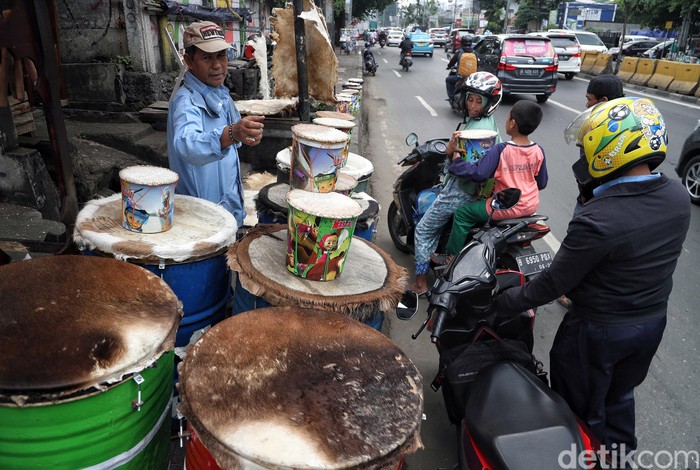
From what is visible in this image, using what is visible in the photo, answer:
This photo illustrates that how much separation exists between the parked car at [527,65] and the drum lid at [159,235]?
12.3 metres

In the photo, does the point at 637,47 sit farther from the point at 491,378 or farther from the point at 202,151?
the point at 202,151

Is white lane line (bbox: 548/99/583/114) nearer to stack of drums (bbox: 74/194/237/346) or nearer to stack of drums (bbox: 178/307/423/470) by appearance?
stack of drums (bbox: 74/194/237/346)

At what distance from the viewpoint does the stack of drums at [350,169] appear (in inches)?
130

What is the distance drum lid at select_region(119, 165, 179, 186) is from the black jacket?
169 centimetres

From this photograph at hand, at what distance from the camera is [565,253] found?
1.96 meters

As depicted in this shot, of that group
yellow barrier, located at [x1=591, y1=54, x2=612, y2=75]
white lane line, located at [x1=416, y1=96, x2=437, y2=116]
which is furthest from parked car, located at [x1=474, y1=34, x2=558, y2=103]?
yellow barrier, located at [x1=591, y1=54, x2=612, y2=75]

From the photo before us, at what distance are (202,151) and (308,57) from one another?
83.4 inches

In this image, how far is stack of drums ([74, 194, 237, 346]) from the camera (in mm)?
1968

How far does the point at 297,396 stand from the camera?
1.42 meters

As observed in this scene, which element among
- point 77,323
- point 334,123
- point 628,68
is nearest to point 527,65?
point 628,68

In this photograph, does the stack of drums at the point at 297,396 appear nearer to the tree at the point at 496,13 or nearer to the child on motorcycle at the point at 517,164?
the child on motorcycle at the point at 517,164

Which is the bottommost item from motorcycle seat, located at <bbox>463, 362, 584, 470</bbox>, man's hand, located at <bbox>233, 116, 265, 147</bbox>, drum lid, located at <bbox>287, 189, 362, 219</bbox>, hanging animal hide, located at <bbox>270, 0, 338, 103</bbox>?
motorcycle seat, located at <bbox>463, 362, 584, 470</bbox>

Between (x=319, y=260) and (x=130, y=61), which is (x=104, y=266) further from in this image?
(x=130, y=61)

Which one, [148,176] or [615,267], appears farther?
[148,176]
